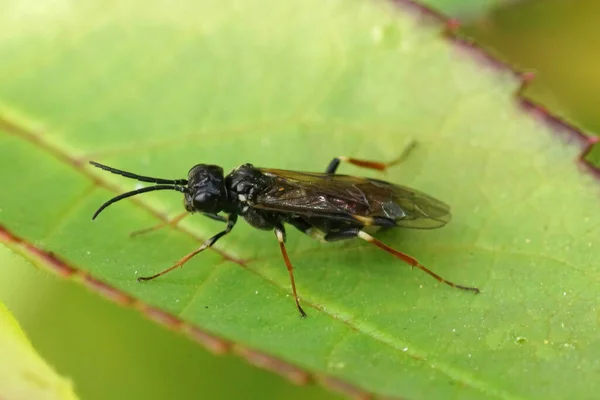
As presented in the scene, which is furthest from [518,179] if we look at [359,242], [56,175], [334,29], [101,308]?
[56,175]

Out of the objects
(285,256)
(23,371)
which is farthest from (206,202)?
(23,371)

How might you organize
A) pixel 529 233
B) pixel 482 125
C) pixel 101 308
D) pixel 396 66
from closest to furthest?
pixel 101 308 < pixel 529 233 < pixel 482 125 < pixel 396 66

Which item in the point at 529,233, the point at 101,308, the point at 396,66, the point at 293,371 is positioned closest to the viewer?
the point at 293,371

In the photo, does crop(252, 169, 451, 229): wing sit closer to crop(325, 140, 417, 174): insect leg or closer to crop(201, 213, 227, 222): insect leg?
crop(325, 140, 417, 174): insect leg

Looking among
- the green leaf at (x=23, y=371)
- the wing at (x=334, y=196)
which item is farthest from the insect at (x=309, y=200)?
the green leaf at (x=23, y=371)

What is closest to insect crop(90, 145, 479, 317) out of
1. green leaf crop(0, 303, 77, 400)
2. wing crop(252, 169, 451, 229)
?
wing crop(252, 169, 451, 229)

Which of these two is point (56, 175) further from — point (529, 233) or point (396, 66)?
point (529, 233)

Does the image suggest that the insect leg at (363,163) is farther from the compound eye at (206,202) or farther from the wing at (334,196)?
the compound eye at (206,202)
